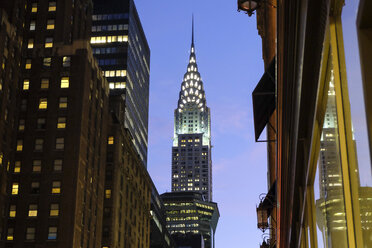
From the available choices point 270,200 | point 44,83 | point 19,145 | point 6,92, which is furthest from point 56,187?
point 270,200

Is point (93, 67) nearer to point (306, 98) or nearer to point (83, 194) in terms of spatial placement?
point (83, 194)

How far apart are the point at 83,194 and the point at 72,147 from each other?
6.80 m

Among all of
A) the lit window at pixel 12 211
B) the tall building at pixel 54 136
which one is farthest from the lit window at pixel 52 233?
the lit window at pixel 12 211

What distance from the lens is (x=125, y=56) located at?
166 meters

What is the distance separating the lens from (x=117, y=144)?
111 meters

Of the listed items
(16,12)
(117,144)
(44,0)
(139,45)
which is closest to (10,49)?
(16,12)

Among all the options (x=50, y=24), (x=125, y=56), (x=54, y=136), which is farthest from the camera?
(x=125, y=56)

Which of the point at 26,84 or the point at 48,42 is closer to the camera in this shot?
the point at 26,84

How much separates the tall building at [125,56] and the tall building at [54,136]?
53170mm

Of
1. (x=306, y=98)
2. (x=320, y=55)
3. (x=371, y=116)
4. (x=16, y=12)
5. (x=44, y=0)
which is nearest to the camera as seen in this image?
(x=371, y=116)

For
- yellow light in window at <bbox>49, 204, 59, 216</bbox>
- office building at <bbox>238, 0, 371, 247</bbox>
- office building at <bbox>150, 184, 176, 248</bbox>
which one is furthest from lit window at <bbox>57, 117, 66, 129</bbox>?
office building at <bbox>238, 0, 371, 247</bbox>

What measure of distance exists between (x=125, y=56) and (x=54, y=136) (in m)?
76.9

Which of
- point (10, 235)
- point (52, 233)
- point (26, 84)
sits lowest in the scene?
point (10, 235)

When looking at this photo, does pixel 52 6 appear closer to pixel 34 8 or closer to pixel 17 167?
pixel 34 8
